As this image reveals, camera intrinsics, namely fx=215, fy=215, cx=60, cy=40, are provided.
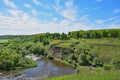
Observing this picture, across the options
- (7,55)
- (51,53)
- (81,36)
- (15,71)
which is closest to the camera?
(15,71)

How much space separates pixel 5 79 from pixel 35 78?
854 cm

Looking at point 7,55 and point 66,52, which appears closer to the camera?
point 7,55

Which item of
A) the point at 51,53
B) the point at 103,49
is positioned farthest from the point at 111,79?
the point at 51,53

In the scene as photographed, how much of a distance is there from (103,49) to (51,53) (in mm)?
30000

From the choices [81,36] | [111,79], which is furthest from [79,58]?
[81,36]

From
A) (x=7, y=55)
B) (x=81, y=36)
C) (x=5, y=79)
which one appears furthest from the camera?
(x=81, y=36)

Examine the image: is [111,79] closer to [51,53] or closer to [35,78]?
[35,78]

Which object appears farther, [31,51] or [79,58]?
[31,51]

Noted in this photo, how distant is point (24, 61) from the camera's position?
278 feet

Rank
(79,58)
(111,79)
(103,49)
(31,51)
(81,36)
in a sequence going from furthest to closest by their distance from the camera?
1. (81,36)
2. (31,51)
3. (103,49)
4. (79,58)
5. (111,79)

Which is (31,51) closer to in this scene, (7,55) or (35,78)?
(7,55)

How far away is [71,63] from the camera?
3620 inches

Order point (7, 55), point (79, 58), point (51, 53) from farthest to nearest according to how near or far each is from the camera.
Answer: point (51, 53)
point (79, 58)
point (7, 55)

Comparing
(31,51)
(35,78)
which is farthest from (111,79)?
(31,51)
